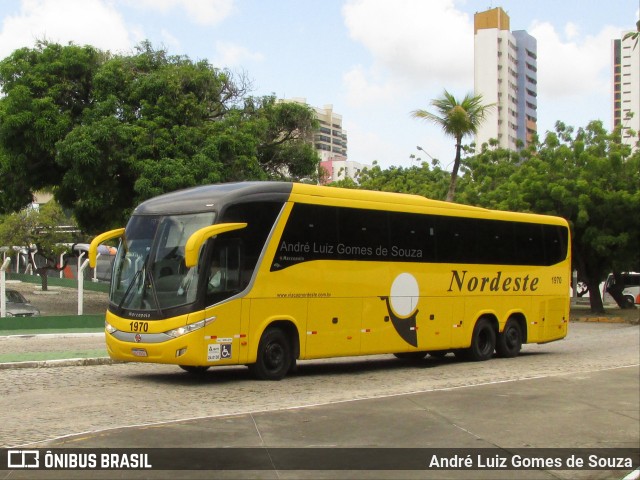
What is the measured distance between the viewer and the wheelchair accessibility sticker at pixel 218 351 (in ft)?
45.6

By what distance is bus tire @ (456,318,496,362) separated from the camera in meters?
19.7

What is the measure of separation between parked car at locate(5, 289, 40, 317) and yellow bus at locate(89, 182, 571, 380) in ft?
59.2

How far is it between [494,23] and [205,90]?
287 ft

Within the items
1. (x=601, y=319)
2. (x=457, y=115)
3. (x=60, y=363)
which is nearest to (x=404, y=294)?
(x=60, y=363)

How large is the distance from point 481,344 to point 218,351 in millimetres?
8235

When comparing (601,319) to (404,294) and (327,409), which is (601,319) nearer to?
(404,294)

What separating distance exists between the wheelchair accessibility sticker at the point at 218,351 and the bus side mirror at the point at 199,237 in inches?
60.8

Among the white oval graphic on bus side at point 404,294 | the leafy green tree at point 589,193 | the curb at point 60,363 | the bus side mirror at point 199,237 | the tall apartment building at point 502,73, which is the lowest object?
the curb at point 60,363

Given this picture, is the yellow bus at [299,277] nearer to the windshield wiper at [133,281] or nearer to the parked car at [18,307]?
the windshield wiper at [133,281]

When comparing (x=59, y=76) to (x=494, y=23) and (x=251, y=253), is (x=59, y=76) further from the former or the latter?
(x=494, y=23)

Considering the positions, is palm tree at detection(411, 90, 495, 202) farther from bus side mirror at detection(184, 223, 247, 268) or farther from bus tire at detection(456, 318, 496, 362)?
bus side mirror at detection(184, 223, 247, 268)

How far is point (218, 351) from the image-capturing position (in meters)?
14.0

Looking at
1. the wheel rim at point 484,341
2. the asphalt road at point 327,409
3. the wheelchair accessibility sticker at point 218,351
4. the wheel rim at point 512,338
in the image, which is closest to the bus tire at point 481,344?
the wheel rim at point 484,341

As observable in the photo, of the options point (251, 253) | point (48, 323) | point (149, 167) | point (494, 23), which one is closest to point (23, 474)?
point (251, 253)
